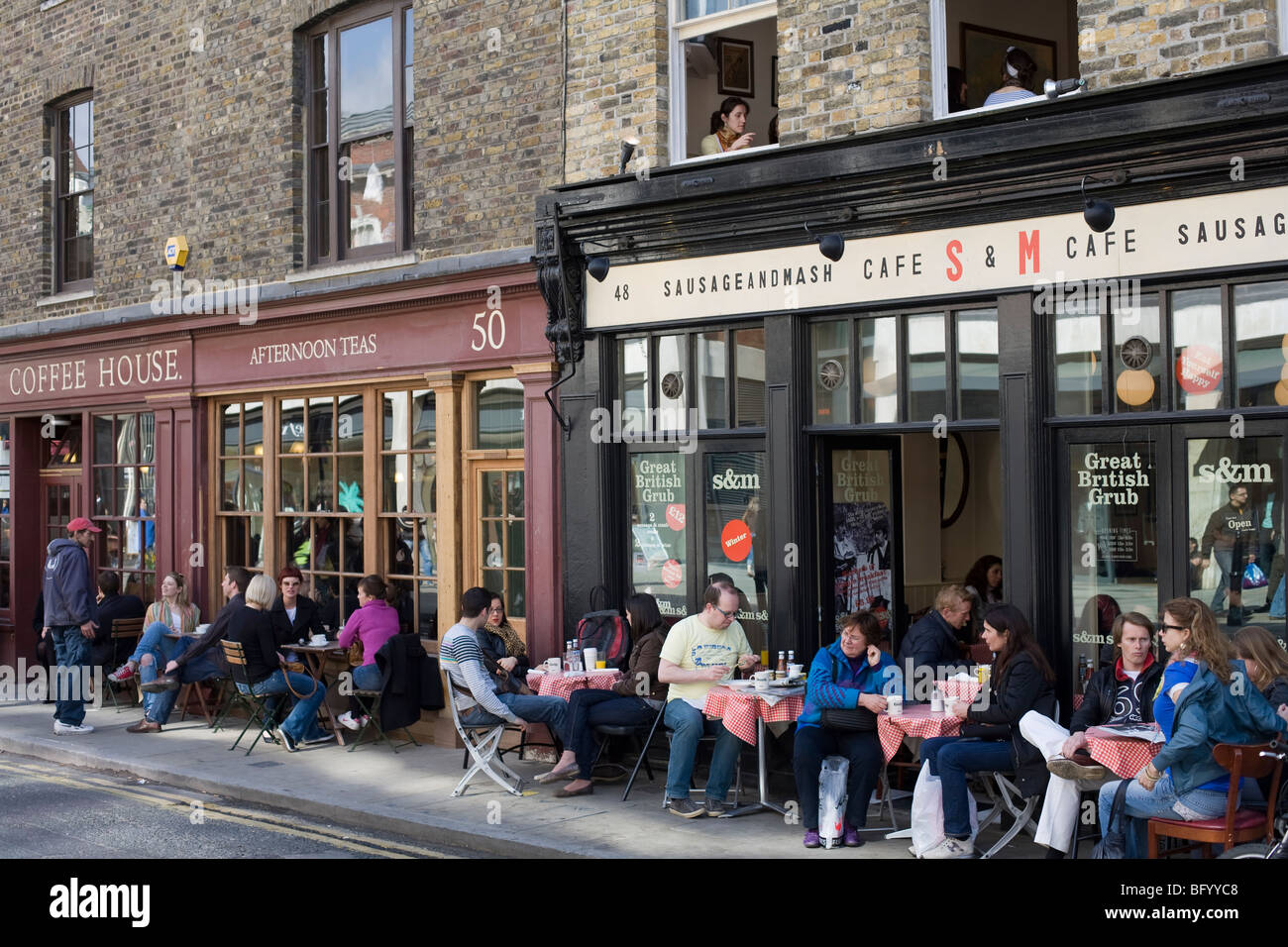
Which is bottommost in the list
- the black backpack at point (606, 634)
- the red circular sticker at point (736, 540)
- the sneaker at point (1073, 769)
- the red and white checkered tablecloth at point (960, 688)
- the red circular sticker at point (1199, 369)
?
the sneaker at point (1073, 769)

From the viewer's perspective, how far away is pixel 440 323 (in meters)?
12.7

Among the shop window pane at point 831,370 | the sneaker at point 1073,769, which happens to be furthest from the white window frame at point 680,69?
the sneaker at point 1073,769

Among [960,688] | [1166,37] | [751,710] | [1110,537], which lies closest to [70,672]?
[751,710]

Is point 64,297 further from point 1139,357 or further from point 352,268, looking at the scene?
point 1139,357

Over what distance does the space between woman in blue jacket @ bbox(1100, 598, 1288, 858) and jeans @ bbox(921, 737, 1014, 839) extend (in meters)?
0.95

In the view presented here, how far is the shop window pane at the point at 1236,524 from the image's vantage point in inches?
329

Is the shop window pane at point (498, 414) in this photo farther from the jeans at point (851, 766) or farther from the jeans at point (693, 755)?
the jeans at point (851, 766)

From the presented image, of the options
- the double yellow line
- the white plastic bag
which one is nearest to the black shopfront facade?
the white plastic bag

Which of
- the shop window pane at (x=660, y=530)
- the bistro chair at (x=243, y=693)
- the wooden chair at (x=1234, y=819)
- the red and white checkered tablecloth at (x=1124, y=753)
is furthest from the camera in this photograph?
the bistro chair at (x=243, y=693)

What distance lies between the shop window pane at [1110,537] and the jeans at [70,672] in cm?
944

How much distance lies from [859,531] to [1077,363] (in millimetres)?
2436
